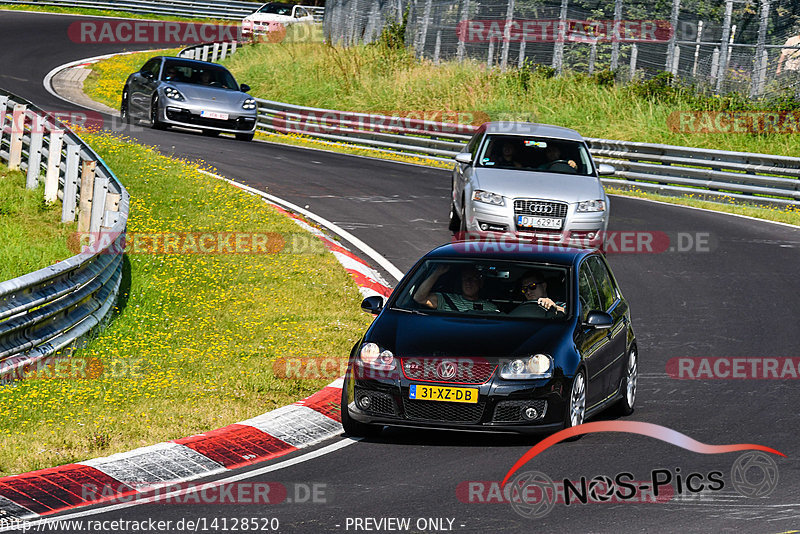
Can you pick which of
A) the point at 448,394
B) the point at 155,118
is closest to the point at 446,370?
the point at 448,394

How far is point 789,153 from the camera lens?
26500 millimetres

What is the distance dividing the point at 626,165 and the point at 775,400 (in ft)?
51.7

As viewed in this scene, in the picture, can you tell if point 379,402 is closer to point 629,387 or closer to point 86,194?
point 629,387

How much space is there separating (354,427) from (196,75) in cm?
2068

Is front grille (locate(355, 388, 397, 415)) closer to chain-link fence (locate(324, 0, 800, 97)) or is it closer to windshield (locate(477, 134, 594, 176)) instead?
windshield (locate(477, 134, 594, 176))

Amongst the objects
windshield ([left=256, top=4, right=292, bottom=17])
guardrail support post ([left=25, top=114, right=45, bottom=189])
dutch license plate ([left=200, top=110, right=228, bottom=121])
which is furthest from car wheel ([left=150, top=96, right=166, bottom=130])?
windshield ([left=256, top=4, right=292, bottom=17])

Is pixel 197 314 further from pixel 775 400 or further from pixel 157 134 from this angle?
pixel 157 134

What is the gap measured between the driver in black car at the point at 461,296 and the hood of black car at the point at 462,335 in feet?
0.95

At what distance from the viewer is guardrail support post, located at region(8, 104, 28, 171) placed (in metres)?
18.9

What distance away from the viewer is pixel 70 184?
16422 millimetres

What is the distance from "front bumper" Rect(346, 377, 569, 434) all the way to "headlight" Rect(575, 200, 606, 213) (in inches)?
277

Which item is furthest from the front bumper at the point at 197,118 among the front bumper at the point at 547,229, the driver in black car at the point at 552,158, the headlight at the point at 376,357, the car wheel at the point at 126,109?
the headlight at the point at 376,357

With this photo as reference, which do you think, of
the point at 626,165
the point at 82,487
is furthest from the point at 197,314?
the point at 626,165

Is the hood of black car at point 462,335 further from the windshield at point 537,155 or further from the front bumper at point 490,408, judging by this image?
the windshield at point 537,155
